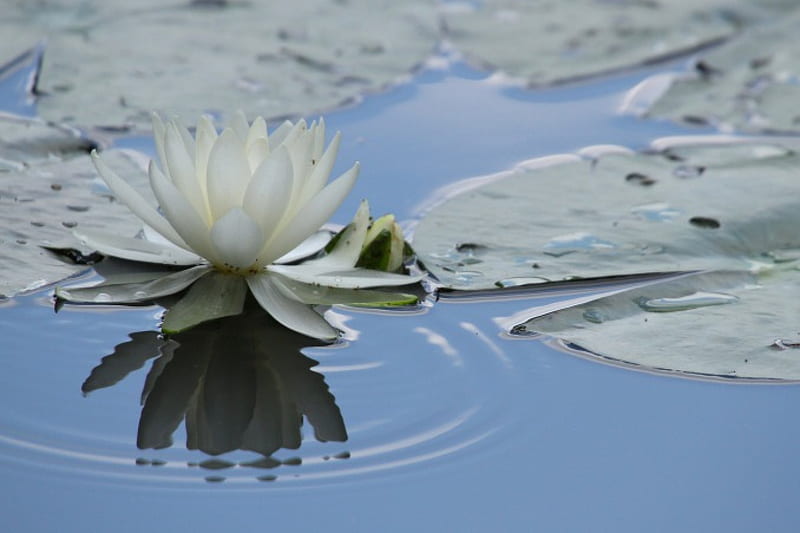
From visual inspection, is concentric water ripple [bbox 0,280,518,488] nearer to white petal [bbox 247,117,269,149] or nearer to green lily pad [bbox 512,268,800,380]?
green lily pad [bbox 512,268,800,380]

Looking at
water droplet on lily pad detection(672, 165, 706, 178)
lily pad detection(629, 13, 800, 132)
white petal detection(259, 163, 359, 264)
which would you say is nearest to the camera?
white petal detection(259, 163, 359, 264)

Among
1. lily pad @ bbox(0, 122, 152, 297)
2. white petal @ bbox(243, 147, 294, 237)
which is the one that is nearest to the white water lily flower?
white petal @ bbox(243, 147, 294, 237)

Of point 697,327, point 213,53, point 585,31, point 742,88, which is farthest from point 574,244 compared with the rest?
point 585,31

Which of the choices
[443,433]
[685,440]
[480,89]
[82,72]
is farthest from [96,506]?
[480,89]

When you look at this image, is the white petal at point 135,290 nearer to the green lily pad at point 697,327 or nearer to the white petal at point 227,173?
the white petal at point 227,173

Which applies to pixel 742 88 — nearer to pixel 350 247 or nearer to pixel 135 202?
pixel 350 247

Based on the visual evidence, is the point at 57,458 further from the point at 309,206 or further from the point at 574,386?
the point at 574,386
